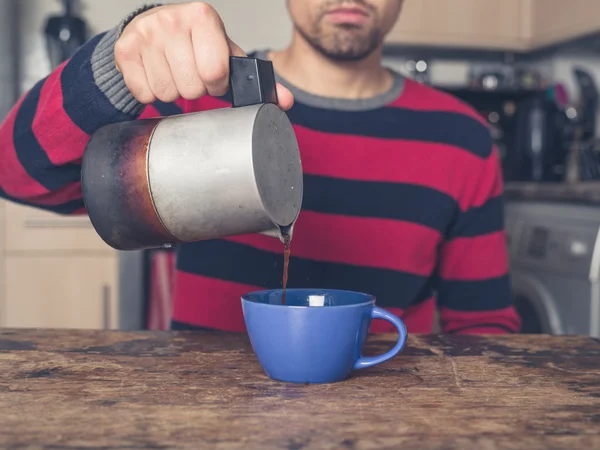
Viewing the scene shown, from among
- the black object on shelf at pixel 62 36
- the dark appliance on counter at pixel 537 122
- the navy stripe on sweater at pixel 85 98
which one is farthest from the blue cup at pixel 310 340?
the black object on shelf at pixel 62 36

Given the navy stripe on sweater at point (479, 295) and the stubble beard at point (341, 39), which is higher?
the stubble beard at point (341, 39)

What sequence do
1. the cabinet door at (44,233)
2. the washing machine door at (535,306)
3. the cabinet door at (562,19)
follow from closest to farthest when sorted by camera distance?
the washing machine door at (535,306) → the cabinet door at (44,233) → the cabinet door at (562,19)

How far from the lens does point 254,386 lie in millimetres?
586

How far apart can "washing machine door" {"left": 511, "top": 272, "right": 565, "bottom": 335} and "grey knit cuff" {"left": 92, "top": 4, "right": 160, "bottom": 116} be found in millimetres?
1404

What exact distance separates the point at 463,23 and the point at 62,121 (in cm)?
228

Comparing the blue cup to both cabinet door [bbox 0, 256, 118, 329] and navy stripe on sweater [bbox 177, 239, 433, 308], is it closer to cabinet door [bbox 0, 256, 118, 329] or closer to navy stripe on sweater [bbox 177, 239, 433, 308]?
navy stripe on sweater [bbox 177, 239, 433, 308]

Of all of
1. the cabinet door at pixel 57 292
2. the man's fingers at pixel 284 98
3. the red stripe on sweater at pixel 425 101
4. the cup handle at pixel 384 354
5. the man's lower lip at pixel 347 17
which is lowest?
the cabinet door at pixel 57 292

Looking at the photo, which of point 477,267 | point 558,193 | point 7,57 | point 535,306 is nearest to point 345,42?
point 477,267

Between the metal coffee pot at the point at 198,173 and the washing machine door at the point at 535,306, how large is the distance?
4.61 feet

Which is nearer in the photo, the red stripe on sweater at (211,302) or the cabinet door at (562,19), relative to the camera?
the red stripe on sweater at (211,302)

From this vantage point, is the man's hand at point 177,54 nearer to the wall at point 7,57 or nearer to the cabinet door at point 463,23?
the wall at point 7,57

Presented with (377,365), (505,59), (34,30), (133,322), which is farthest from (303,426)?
(505,59)

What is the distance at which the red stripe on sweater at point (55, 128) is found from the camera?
819 millimetres

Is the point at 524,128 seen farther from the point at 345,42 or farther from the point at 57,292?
the point at 57,292
